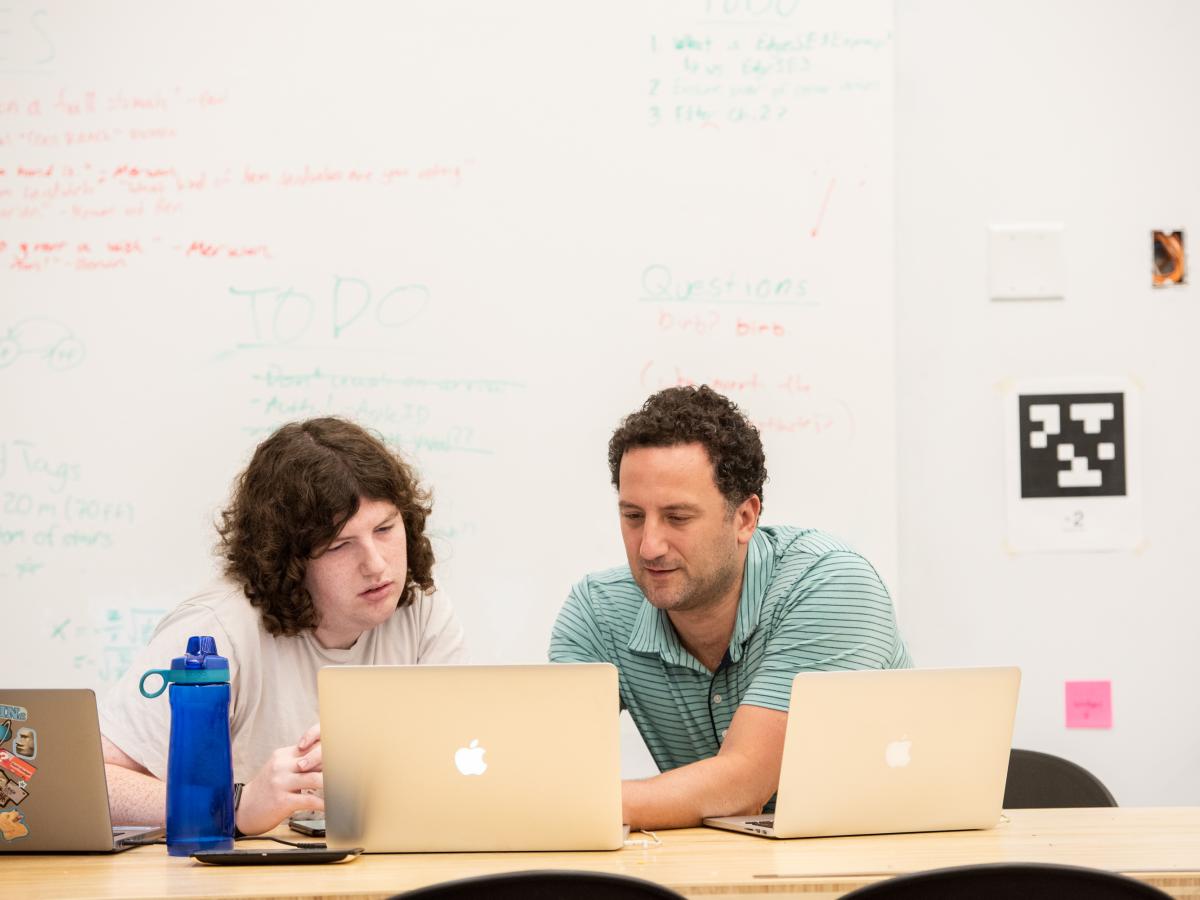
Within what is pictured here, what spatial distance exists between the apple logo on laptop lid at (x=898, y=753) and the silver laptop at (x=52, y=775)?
3.24ft

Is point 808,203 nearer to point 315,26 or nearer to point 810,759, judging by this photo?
point 315,26

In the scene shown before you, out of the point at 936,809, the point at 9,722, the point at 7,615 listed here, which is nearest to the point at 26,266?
the point at 7,615

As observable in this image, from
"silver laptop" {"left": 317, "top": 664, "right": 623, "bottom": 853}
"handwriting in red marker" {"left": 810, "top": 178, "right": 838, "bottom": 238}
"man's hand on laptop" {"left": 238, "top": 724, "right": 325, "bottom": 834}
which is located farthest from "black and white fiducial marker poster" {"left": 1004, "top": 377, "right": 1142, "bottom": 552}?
"man's hand on laptop" {"left": 238, "top": 724, "right": 325, "bottom": 834}

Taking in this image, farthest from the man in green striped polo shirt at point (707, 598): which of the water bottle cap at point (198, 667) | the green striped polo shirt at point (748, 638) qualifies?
the water bottle cap at point (198, 667)

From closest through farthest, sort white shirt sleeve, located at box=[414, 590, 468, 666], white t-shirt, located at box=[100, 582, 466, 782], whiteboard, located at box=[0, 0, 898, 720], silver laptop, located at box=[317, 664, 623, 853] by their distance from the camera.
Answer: silver laptop, located at box=[317, 664, 623, 853] < white t-shirt, located at box=[100, 582, 466, 782] < white shirt sleeve, located at box=[414, 590, 468, 666] < whiteboard, located at box=[0, 0, 898, 720]

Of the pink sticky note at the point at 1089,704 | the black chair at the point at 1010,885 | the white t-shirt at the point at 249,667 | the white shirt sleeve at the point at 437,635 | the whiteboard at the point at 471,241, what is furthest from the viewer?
the pink sticky note at the point at 1089,704

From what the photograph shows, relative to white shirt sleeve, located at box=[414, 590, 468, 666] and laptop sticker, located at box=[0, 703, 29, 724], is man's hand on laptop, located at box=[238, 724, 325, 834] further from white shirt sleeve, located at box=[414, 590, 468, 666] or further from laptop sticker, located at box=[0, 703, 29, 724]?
white shirt sleeve, located at box=[414, 590, 468, 666]

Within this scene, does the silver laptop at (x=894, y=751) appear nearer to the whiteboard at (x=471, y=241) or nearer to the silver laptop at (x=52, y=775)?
the silver laptop at (x=52, y=775)

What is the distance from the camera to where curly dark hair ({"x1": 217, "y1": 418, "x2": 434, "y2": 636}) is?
209 cm

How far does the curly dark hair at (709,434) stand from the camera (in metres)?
2.12

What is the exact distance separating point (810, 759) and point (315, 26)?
78.2 inches

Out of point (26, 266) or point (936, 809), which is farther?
point (26, 266)

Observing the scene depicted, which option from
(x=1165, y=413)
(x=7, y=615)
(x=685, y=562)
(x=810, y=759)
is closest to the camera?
(x=810, y=759)

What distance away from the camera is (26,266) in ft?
9.21
